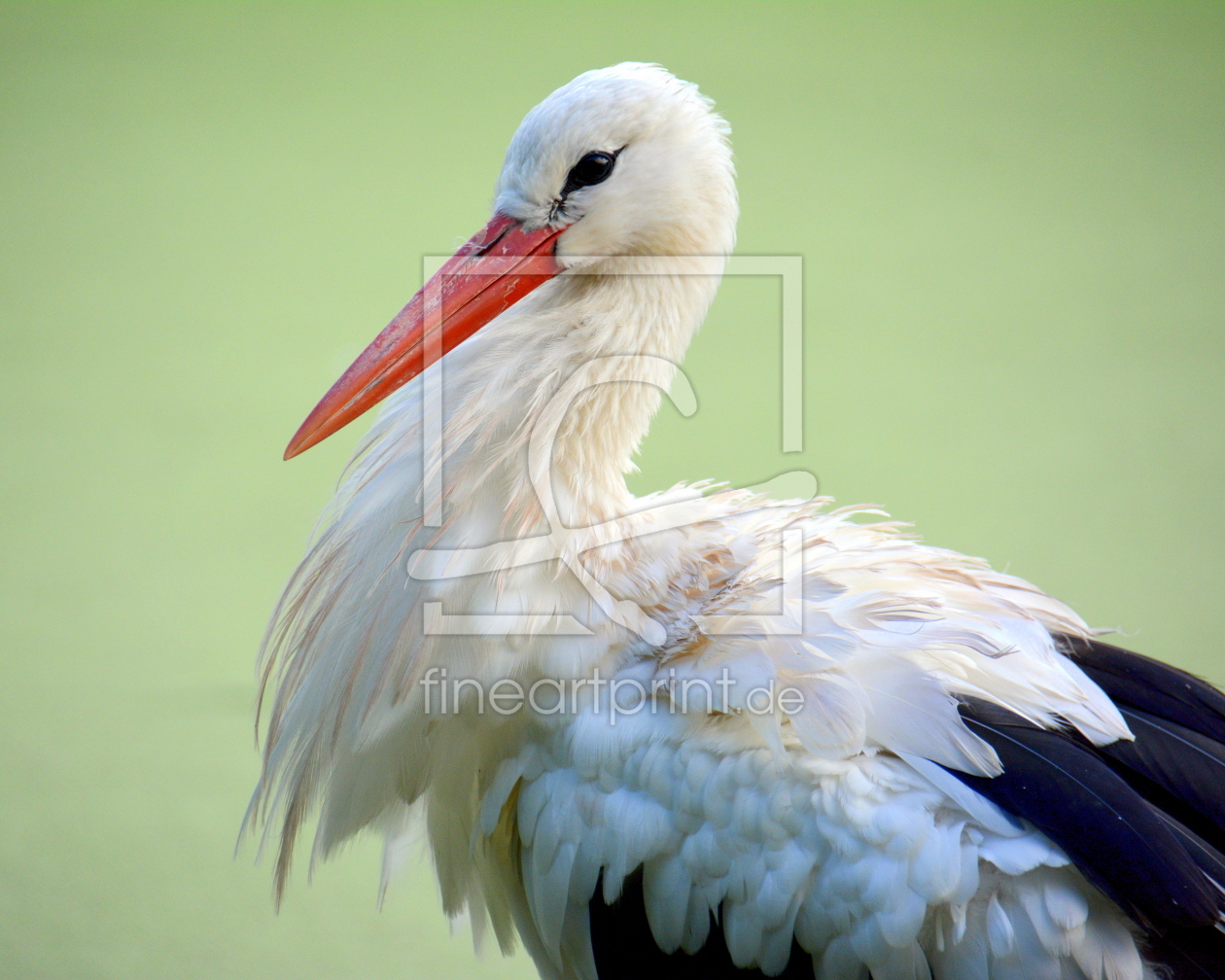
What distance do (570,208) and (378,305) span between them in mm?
1871

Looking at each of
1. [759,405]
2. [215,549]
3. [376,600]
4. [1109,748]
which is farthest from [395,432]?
[759,405]

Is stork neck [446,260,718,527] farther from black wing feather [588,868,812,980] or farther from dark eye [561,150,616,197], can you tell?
black wing feather [588,868,812,980]

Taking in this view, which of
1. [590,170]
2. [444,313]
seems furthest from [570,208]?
[444,313]

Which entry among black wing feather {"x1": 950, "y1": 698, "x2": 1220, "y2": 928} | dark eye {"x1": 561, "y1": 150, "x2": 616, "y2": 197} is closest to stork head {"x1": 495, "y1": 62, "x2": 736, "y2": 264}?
dark eye {"x1": 561, "y1": 150, "x2": 616, "y2": 197}

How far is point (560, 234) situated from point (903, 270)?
2171mm

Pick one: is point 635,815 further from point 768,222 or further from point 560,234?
point 768,222

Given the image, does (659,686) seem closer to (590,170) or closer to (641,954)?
(641,954)

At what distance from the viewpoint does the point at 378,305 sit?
2775mm

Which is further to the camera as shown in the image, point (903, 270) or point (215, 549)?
point (903, 270)

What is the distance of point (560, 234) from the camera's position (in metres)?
1.01

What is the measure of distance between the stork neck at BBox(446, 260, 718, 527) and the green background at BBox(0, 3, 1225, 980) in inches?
35.2

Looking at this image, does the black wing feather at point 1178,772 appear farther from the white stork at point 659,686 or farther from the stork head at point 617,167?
the stork head at point 617,167

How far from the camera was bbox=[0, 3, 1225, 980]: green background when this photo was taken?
2031 mm

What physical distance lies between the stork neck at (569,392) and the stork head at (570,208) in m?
0.03
